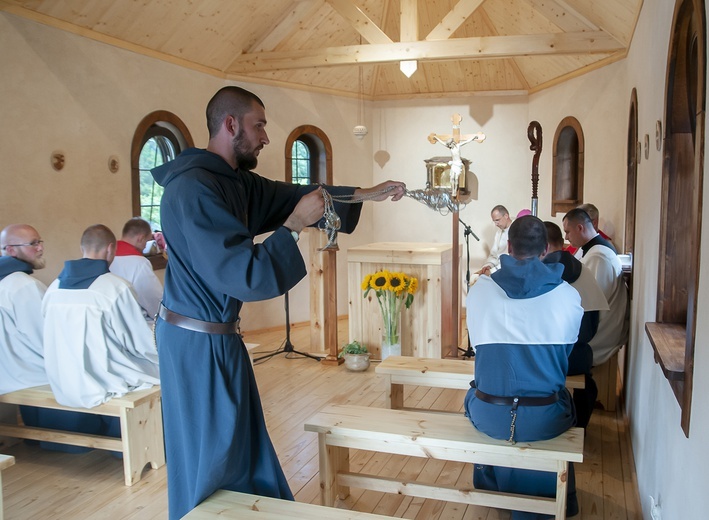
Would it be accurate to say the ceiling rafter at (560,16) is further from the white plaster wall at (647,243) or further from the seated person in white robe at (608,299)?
the seated person in white robe at (608,299)

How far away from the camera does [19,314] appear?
3834mm

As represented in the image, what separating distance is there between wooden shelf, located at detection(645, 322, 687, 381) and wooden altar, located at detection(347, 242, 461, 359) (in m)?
3.14

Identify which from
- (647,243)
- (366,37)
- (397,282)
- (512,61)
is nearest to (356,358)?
(397,282)

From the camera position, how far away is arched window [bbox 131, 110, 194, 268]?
5941 millimetres

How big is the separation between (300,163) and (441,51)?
2644 millimetres

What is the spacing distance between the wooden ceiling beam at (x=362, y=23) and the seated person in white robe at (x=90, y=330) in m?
3.93

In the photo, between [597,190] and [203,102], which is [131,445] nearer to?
[203,102]

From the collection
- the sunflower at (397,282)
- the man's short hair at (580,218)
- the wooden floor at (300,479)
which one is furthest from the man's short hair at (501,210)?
the wooden floor at (300,479)

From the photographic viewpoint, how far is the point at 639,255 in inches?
156

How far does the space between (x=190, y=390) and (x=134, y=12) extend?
14.4ft

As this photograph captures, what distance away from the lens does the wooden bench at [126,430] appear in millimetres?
3525

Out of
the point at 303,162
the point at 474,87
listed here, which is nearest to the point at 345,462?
the point at 303,162

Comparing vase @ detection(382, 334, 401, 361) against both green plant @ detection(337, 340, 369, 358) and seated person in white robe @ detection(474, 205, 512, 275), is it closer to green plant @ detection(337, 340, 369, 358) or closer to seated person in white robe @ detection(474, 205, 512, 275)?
green plant @ detection(337, 340, 369, 358)

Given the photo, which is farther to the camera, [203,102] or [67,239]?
[203,102]
